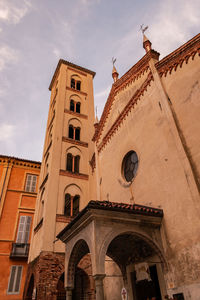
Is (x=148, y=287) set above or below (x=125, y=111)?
below

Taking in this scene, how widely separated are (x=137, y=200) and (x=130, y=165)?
2047 mm

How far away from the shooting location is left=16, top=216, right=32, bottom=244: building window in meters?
17.5

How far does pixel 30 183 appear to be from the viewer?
20750 millimetres

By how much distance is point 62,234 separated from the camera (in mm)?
9359

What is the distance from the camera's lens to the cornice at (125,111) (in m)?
11.2

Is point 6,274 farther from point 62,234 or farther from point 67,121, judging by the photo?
point 67,121

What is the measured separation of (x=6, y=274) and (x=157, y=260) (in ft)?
39.8

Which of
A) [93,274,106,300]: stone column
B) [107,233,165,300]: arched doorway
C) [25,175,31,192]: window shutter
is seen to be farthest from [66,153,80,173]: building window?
[93,274,106,300]: stone column

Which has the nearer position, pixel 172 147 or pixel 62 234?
pixel 172 147

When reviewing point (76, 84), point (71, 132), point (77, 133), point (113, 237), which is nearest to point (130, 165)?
point (113, 237)

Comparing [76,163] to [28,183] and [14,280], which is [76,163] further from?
[14,280]

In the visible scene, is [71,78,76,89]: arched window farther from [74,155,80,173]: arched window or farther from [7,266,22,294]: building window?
[7,266,22,294]: building window

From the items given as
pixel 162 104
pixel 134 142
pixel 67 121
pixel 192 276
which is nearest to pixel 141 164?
pixel 134 142

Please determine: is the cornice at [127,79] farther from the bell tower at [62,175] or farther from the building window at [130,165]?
the building window at [130,165]
